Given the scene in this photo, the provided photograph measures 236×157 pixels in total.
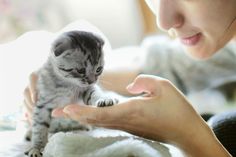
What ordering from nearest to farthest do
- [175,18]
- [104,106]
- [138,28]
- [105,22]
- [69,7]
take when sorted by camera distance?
[104,106] < [175,18] < [69,7] < [105,22] < [138,28]

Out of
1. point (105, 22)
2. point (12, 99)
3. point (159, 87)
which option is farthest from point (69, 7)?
point (159, 87)

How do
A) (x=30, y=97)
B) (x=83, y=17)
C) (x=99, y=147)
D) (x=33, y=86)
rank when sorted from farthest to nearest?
(x=83, y=17) → (x=30, y=97) → (x=33, y=86) → (x=99, y=147)

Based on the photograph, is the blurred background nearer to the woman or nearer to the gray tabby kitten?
the woman

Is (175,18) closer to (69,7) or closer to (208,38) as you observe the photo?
(208,38)

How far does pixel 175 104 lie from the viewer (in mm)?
889

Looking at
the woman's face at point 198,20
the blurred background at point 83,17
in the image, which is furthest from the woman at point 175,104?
the blurred background at point 83,17

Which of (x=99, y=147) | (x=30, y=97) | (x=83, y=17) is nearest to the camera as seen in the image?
(x=99, y=147)

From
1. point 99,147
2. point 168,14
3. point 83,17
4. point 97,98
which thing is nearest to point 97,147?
point 99,147

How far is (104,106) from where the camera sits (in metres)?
0.83

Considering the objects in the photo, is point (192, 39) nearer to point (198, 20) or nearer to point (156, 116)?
point (198, 20)

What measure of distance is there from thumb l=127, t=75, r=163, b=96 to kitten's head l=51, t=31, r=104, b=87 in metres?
0.07

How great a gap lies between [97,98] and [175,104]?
0.15 m

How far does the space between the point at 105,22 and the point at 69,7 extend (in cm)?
18

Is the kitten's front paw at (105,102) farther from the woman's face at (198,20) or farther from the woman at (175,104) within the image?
the woman's face at (198,20)
